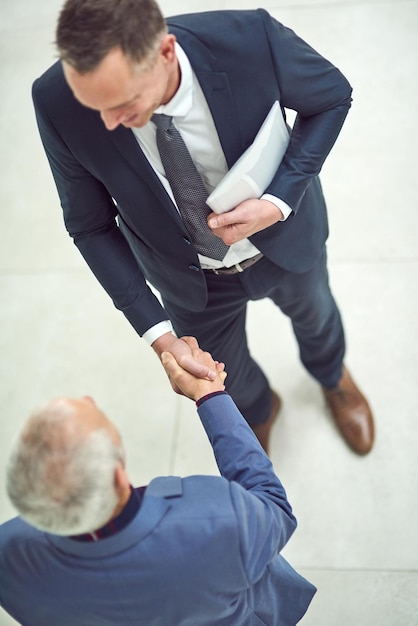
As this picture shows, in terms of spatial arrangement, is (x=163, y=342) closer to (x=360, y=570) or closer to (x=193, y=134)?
(x=193, y=134)

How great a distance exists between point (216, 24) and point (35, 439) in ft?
2.75

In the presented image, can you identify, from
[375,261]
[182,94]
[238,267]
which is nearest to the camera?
Answer: [182,94]

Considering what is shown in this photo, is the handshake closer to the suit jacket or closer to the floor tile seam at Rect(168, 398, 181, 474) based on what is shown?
the suit jacket

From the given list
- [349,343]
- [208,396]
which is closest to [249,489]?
[208,396]

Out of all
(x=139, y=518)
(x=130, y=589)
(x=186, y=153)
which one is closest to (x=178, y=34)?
(x=186, y=153)

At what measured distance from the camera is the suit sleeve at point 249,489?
108 centimetres

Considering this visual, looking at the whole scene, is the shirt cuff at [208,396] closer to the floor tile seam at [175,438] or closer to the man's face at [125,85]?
the man's face at [125,85]

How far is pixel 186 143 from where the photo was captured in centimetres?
134

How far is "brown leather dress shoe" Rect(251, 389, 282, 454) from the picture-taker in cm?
225

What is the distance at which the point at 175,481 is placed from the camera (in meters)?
1.14

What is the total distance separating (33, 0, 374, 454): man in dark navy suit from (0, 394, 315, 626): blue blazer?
1.07 feet

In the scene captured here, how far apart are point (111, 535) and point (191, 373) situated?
427 mm

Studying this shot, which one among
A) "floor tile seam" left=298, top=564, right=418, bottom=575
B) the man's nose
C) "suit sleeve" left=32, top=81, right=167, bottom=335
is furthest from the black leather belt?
"floor tile seam" left=298, top=564, right=418, bottom=575

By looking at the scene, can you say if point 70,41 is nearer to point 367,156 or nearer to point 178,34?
point 178,34
